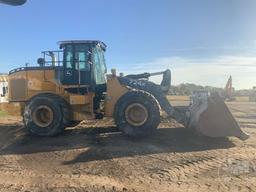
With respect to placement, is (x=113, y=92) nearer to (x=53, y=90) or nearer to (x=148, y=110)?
(x=148, y=110)

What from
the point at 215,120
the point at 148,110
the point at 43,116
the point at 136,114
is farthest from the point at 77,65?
the point at 215,120

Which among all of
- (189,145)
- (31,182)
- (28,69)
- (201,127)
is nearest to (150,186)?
(31,182)

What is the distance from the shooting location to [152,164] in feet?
28.0

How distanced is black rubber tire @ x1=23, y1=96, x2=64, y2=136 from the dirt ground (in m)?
0.29

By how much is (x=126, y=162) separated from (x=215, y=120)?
3644mm

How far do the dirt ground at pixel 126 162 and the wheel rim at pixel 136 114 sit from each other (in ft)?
1.82

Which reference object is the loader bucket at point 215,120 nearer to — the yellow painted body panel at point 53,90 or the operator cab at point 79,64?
the yellow painted body panel at point 53,90

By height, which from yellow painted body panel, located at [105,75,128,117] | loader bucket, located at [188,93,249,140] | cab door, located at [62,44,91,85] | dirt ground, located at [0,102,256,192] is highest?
cab door, located at [62,44,91,85]

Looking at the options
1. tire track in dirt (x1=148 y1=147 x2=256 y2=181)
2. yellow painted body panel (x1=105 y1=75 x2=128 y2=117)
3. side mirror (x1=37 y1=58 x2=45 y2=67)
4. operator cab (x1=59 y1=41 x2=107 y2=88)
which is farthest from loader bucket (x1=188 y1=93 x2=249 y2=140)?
A: side mirror (x1=37 y1=58 x2=45 y2=67)

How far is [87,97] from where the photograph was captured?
1266cm

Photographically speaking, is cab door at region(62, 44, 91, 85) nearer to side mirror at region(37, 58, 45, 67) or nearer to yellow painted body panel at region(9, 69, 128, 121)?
yellow painted body panel at region(9, 69, 128, 121)

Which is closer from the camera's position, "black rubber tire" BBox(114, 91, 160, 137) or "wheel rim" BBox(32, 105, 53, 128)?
"black rubber tire" BBox(114, 91, 160, 137)

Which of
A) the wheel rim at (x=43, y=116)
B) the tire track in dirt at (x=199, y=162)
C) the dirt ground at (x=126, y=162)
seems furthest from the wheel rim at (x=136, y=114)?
the tire track in dirt at (x=199, y=162)

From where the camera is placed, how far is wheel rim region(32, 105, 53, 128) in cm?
1250
